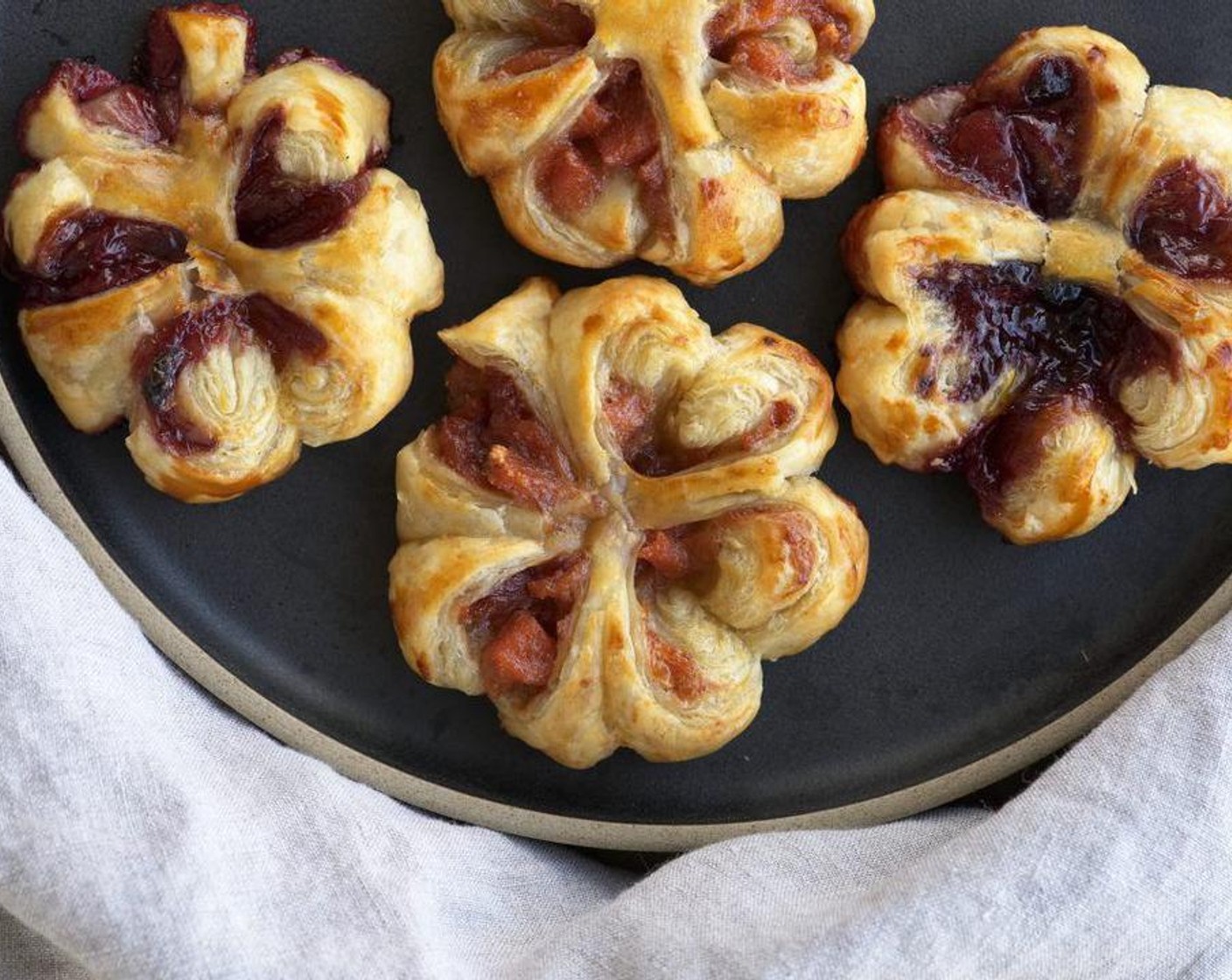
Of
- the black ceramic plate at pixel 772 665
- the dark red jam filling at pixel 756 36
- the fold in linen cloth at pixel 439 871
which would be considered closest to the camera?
the fold in linen cloth at pixel 439 871

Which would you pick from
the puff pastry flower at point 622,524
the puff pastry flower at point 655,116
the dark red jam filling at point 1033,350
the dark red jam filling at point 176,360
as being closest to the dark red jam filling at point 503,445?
the puff pastry flower at point 622,524

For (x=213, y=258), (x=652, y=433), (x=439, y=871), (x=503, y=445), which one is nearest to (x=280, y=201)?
(x=213, y=258)

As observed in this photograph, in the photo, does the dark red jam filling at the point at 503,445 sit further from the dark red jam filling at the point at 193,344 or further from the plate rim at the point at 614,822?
the plate rim at the point at 614,822

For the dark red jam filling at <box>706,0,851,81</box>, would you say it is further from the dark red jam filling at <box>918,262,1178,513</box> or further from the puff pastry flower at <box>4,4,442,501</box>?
the puff pastry flower at <box>4,4,442,501</box>

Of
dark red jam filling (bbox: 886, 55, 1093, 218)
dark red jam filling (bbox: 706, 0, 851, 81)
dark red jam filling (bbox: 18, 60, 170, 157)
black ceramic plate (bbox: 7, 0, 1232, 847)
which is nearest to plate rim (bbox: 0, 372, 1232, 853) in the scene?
black ceramic plate (bbox: 7, 0, 1232, 847)

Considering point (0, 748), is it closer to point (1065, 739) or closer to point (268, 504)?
point (268, 504)

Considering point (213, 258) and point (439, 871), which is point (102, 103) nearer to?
point (213, 258)
